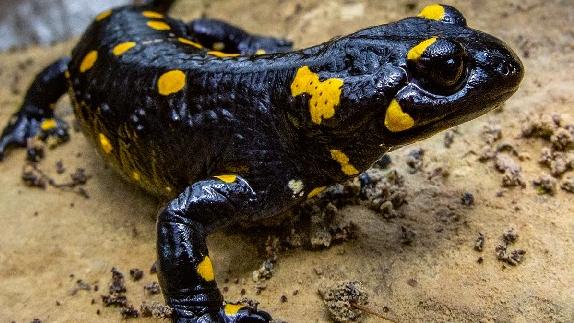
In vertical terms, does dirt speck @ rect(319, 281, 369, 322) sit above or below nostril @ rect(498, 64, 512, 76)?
below

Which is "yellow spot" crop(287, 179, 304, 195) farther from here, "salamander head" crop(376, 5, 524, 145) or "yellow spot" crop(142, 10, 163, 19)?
"yellow spot" crop(142, 10, 163, 19)

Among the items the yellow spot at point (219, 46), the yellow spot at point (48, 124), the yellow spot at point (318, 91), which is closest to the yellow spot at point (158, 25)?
the yellow spot at point (219, 46)

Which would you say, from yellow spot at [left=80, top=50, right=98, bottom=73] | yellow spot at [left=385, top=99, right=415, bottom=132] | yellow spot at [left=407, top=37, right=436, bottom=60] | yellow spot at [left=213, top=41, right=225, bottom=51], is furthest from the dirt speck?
yellow spot at [left=213, top=41, right=225, bottom=51]

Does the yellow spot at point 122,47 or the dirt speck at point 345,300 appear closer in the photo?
the dirt speck at point 345,300

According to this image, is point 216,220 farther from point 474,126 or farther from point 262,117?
point 474,126

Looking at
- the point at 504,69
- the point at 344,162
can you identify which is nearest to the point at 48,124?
the point at 344,162

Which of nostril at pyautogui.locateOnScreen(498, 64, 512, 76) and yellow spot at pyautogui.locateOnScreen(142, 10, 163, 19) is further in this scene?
yellow spot at pyautogui.locateOnScreen(142, 10, 163, 19)

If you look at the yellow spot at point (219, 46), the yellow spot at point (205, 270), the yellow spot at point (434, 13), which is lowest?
the yellow spot at point (205, 270)

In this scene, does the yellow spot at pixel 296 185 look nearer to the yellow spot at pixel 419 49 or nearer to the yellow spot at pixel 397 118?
the yellow spot at pixel 397 118
